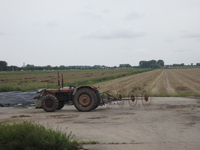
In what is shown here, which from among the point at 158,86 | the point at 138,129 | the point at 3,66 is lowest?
the point at 138,129

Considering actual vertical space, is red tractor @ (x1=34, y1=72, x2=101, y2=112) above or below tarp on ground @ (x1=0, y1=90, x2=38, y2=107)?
above

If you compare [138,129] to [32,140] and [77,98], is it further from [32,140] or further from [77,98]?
[77,98]

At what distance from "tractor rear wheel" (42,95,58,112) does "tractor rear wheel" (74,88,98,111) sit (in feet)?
3.60

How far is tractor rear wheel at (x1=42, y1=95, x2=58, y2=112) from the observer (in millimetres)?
11602

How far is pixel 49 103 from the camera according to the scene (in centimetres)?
1170

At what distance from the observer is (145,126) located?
801 cm

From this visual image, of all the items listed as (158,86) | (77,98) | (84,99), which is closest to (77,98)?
(77,98)

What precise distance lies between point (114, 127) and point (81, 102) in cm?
382

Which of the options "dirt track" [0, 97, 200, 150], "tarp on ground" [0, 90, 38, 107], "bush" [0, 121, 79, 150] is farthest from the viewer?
"tarp on ground" [0, 90, 38, 107]

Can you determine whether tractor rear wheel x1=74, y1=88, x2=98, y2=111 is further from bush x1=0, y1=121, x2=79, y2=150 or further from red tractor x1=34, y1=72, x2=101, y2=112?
bush x1=0, y1=121, x2=79, y2=150

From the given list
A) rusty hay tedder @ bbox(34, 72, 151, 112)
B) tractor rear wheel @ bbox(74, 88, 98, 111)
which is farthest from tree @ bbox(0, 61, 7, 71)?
tractor rear wheel @ bbox(74, 88, 98, 111)

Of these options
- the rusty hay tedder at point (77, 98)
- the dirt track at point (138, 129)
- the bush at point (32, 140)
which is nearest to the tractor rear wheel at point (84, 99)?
the rusty hay tedder at point (77, 98)

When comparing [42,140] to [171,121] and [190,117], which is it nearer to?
[171,121]

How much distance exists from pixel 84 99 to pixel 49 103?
1.91 metres
